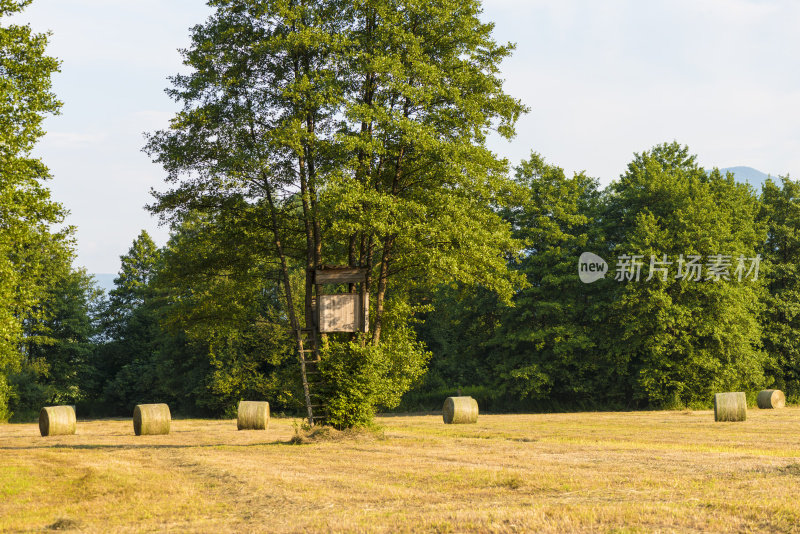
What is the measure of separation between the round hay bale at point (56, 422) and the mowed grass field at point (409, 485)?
237 inches

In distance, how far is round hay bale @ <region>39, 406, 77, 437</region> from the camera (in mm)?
29281

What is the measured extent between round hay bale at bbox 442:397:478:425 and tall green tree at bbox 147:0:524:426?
27.6 feet

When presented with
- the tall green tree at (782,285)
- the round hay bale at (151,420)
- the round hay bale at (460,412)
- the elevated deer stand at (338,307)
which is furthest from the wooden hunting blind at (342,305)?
the tall green tree at (782,285)

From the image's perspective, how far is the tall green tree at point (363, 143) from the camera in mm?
22141

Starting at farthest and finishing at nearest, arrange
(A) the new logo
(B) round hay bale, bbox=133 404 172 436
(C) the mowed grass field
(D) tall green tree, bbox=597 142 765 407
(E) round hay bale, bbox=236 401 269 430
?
(A) the new logo < (D) tall green tree, bbox=597 142 765 407 < (E) round hay bale, bbox=236 401 269 430 < (B) round hay bale, bbox=133 404 172 436 < (C) the mowed grass field

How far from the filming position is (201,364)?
58.8 m

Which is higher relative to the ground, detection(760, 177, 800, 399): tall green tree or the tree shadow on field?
detection(760, 177, 800, 399): tall green tree

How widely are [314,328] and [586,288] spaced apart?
101 feet

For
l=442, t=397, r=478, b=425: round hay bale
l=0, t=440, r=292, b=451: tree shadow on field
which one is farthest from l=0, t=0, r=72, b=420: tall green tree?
l=442, t=397, r=478, b=425: round hay bale

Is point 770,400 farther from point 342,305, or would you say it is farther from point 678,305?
point 342,305

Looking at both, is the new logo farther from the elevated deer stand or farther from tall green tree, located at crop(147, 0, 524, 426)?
the elevated deer stand

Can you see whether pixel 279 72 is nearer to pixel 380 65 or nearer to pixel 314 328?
pixel 380 65

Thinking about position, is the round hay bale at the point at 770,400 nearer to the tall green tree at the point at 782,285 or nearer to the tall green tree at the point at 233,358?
the tall green tree at the point at 782,285

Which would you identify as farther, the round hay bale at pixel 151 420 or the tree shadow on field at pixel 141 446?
the round hay bale at pixel 151 420
